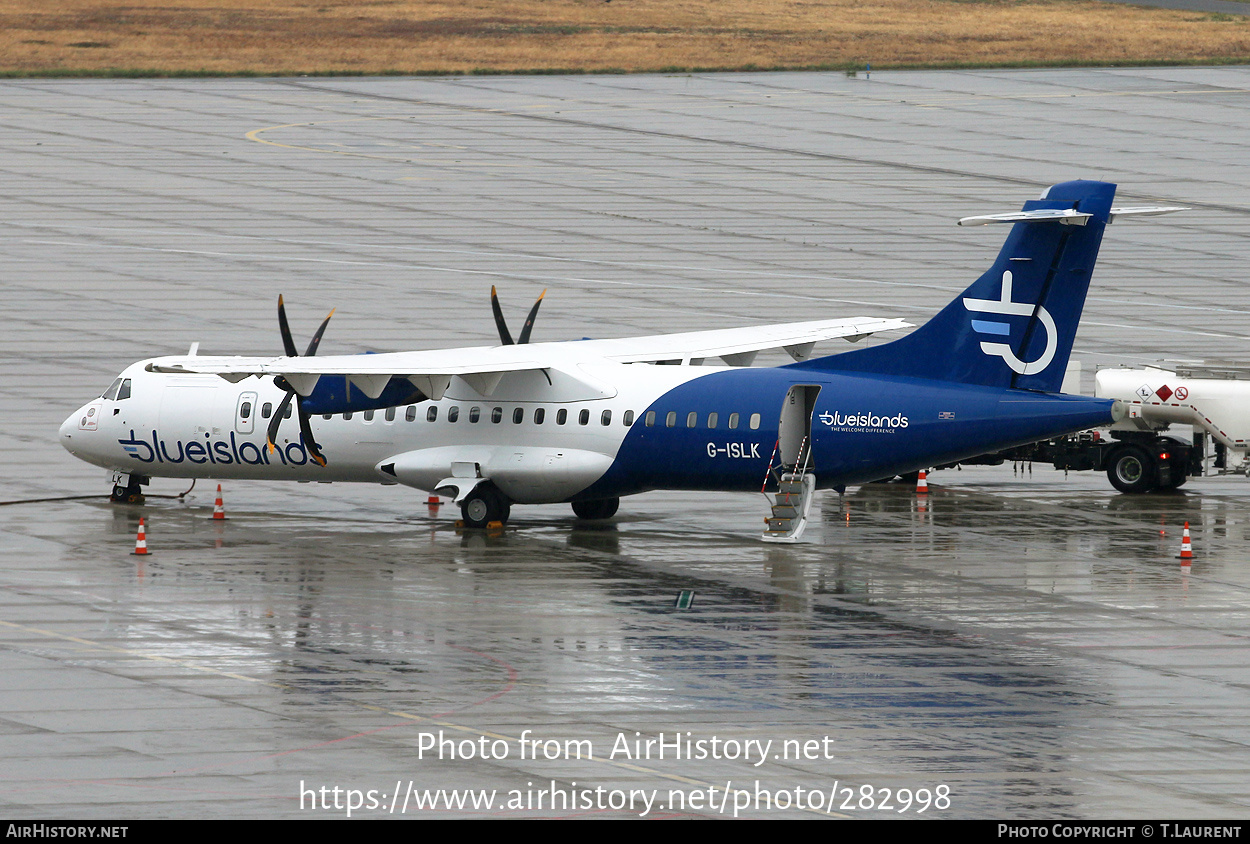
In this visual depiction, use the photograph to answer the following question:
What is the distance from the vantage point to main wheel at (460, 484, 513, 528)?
104 feet

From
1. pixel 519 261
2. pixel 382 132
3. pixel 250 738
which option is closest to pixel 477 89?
pixel 382 132

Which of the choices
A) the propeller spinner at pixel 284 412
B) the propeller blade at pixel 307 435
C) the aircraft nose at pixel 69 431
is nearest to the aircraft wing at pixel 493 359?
the propeller spinner at pixel 284 412

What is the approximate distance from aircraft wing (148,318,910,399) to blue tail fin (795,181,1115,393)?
5.23 meters

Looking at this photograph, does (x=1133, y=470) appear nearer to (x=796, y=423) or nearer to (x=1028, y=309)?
(x=1028, y=309)

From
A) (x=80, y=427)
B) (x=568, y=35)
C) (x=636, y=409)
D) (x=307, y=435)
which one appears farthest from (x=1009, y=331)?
(x=568, y=35)

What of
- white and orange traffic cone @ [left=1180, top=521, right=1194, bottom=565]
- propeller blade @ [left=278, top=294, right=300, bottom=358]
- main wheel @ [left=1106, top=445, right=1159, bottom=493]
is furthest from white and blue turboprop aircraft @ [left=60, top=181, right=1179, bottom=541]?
main wheel @ [left=1106, top=445, right=1159, bottom=493]

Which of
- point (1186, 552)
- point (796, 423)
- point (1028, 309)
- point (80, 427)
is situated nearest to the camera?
point (1186, 552)

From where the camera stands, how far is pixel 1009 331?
2927cm

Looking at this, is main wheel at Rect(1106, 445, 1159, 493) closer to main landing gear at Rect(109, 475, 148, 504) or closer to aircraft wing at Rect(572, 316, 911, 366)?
aircraft wing at Rect(572, 316, 911, 366)

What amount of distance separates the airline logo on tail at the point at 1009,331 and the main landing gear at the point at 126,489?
1629 cm

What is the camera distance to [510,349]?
32156 mm

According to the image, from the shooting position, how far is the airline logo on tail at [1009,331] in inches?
1150

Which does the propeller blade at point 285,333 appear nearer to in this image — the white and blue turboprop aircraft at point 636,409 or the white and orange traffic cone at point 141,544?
the white and blue turboprop aircraft at point 636,409

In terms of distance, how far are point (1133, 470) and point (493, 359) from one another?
13.8 metres
